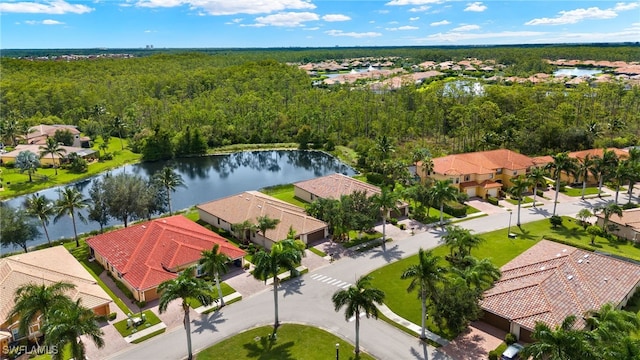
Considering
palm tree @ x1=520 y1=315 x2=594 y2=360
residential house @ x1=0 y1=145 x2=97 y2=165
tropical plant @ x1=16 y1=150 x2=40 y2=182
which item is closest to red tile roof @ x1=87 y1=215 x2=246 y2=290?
palm tree @ x1=520 y1=315 x2=594 y2=360

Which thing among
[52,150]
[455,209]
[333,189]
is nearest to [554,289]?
[455,209]

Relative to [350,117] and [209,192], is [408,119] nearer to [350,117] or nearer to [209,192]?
[350,117]

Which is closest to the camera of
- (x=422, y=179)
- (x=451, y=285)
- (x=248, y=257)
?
(x=451, y=285)

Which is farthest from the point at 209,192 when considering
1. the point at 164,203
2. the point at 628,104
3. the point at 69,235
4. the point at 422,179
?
the point at 628,104

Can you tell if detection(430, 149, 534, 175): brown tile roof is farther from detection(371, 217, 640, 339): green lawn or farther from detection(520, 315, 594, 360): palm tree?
detection(520, 315, 594, 360): palm tree

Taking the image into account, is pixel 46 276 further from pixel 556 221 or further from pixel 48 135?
pixel 48 135

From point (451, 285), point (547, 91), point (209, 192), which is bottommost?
point (209, 192)
